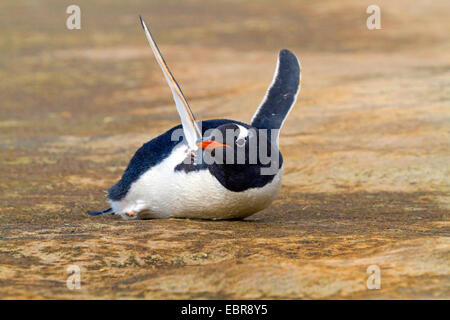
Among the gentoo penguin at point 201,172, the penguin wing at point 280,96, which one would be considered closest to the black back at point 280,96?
the penguin wing at point 280,96

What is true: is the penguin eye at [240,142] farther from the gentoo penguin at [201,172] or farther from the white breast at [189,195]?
the white breast at [189,195]

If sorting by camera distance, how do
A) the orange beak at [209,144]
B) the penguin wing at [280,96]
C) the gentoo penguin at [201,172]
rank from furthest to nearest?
the penguin wing at [280,96]
the gentoo penguin at [201,172]
the orange beak at [209,144]

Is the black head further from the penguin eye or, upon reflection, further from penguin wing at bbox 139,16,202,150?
penguin wing at bbox 139,16,202,150

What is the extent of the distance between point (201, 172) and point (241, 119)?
577 cm

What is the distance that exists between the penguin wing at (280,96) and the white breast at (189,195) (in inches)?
36.6

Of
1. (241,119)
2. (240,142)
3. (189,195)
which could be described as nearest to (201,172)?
(189,195)

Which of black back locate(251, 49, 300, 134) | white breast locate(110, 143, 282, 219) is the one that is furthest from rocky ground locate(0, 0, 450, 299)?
black back locate(251, 49, 300, 134)

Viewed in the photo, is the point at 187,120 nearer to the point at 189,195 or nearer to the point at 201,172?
the point at 201,172

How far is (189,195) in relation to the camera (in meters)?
5.00

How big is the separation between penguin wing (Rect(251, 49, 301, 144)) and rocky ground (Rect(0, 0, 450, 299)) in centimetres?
80

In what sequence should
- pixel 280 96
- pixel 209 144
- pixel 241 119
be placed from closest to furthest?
pixel 209 144 < pixel 280 96 < pixel 241 119

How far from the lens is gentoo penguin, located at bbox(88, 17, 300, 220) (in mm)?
4844

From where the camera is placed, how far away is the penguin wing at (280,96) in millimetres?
5969

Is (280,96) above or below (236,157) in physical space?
above
